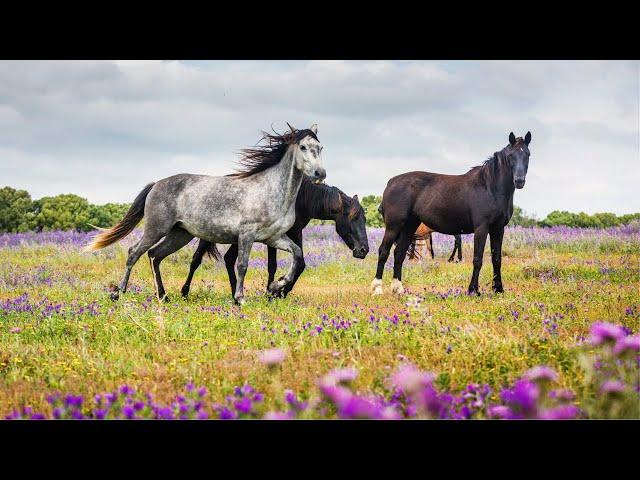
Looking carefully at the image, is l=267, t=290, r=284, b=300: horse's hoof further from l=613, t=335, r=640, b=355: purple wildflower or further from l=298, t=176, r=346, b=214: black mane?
l=613, t=335, r=640, b=355: purple wildflower

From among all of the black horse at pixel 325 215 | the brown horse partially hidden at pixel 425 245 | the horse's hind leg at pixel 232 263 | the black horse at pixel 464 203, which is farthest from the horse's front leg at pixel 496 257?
the horse's hind leg at pixel 232 263

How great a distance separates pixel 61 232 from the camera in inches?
1001

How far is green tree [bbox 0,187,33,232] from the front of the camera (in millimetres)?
24562

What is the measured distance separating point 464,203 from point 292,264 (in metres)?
3.83

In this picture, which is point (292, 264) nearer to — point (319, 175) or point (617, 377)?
point (319, 175)

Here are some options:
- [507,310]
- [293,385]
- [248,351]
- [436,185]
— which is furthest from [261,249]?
[293,385]

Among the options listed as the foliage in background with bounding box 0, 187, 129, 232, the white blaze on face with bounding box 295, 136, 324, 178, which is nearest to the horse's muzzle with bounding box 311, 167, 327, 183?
A: the white blaze on face with bounding box 295, 136, 324, 178

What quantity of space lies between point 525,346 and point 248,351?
105 inches

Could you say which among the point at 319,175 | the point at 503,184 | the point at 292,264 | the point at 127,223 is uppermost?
the point at 503,184

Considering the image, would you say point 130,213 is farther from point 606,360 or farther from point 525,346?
point 606,360

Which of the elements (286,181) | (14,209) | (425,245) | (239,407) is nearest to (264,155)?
(286,181)

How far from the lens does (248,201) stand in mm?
9555

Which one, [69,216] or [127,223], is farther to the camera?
[69,216]

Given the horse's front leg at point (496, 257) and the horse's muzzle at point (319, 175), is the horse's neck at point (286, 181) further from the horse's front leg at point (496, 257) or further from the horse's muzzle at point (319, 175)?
the horse's front leg at point (496, 257)
